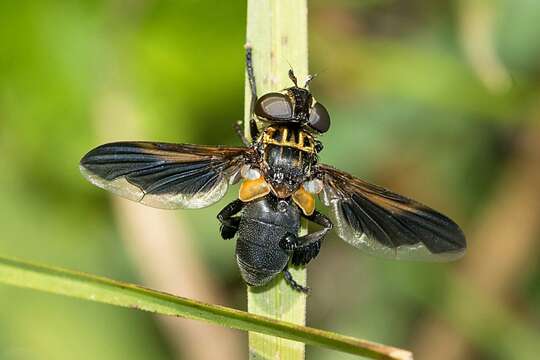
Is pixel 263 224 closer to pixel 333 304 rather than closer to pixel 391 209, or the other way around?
pixel 391 209

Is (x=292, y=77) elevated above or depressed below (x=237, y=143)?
above

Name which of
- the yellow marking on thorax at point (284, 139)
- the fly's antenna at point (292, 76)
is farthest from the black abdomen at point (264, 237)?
the fly's antenna at point (292, 76)

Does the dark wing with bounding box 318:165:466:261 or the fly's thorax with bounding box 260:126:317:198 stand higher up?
the fly's thorax with bounding box 260:126:317:198

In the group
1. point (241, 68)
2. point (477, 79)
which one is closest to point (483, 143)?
point (477, 79)

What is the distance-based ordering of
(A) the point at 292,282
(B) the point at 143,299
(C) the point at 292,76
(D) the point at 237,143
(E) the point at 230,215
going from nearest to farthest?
(B) the point at 143,299
(A) the point at 292,282
(C) the point at 292,76
(E) the point at 230,215
(D) the point at 237,143

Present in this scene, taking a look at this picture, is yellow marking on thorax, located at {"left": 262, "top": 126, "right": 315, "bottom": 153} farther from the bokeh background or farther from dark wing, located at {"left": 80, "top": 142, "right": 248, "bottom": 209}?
the bokeh background

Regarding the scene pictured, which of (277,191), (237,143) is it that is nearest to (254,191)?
(277,191)

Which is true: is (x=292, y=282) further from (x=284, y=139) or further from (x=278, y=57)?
(x=278, y=57)

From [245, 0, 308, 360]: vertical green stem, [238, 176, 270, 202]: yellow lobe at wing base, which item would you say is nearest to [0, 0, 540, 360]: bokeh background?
[238, 176, 270, 202]: yellow lobe at wing base
